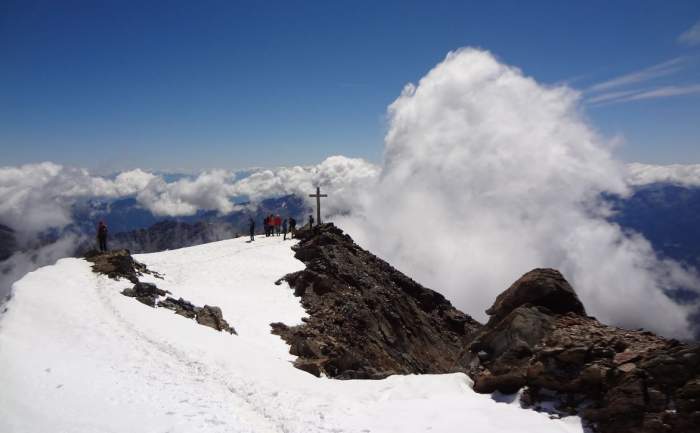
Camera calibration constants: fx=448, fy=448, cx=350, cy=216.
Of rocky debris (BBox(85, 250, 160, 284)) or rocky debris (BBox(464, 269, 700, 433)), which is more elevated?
rocky debris (BBox(85, 250, 160, 284))

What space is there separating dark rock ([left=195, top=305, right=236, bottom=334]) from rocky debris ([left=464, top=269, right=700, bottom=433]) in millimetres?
14579

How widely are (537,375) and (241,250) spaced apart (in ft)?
118

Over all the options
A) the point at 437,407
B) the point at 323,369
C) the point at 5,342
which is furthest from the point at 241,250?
the point at 437,407

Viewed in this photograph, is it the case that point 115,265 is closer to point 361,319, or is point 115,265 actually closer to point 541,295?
point 361,319

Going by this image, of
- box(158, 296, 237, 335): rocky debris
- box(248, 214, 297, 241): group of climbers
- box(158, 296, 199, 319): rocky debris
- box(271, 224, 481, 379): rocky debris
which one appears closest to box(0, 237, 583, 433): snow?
box(158, 296, 237, 335): rocky debris

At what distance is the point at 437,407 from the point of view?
16.0 meters

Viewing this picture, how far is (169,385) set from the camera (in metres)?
16.3

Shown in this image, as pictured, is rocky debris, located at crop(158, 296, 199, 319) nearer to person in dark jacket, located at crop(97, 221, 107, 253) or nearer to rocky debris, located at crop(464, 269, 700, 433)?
person in dark jacket, located at crop(97, 221, 107, 253)

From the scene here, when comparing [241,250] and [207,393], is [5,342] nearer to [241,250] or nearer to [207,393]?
[207,393]

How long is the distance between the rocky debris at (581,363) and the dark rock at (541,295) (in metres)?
0.04

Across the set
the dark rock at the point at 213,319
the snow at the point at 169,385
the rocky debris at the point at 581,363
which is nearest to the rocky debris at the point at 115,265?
the snow at the point at 169,385

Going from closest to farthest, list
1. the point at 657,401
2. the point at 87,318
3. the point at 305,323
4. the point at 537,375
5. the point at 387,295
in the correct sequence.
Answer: the point at 657,401 < the point at 537,375 < the point at 87,318 < the point at 305,323 < the point at 387,295

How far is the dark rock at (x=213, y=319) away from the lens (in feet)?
87.4

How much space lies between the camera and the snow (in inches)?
534
